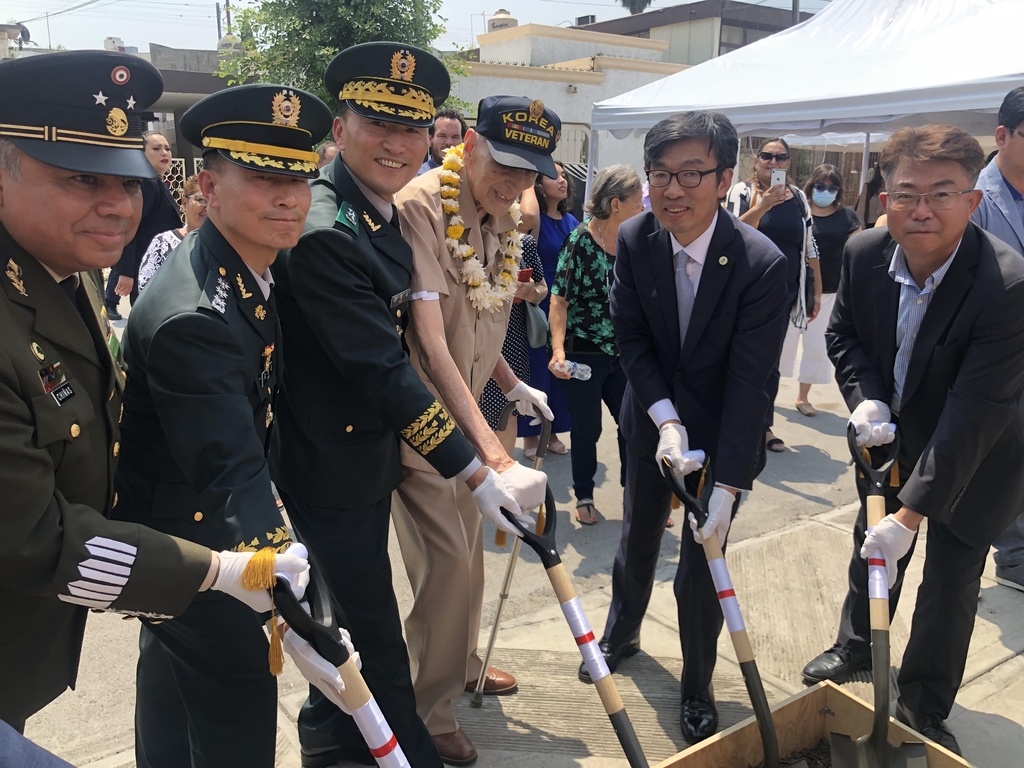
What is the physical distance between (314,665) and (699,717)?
5.99 ft

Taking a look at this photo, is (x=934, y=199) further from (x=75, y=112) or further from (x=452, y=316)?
(x=75, y=112)

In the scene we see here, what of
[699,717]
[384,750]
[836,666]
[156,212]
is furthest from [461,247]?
[156,212]

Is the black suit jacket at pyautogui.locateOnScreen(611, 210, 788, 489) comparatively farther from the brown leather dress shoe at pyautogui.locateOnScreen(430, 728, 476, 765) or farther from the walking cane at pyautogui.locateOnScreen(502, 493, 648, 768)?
the brown leather dress shoe at pyautogui.locateOnScreen(430, 728, 476, 765)

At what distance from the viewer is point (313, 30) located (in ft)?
37.5

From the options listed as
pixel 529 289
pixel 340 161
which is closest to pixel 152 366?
pixel 340 161

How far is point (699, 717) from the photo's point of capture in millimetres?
3051

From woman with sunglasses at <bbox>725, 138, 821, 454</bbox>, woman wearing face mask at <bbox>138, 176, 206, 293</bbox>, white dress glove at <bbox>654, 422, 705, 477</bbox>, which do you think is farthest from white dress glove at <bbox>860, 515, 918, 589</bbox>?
woman wearing face mask at <bbox>138, 176, 206, 293</bbox>

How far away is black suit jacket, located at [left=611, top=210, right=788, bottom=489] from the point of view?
9.36 feet

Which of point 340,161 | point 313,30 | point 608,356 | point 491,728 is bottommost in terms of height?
point 491,728

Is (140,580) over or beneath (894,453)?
over

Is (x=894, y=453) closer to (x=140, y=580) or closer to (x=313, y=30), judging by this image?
(x=140, y=580)

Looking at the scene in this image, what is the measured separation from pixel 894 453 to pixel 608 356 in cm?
221

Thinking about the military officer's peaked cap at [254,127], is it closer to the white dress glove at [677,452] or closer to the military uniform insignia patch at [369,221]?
the military uniform insignia patch at [369,221]

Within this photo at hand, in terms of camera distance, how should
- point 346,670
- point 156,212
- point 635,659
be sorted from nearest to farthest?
1. point 346,670
2. point 635,659
3. point 156,212
